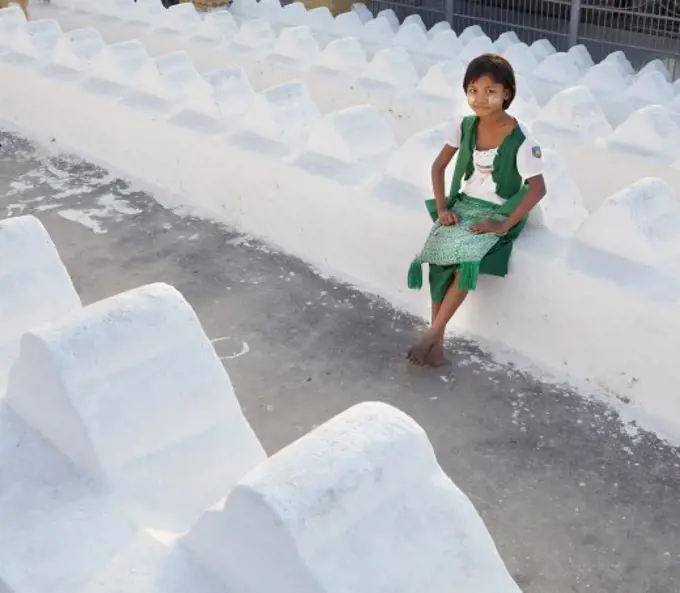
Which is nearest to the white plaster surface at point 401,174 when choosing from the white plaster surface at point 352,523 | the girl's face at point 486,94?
the girl's face at point 486,94

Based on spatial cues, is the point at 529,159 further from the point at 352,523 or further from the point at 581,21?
the point at 581,21

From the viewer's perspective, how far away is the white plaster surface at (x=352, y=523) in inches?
62.3

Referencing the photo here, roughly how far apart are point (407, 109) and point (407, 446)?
355cm

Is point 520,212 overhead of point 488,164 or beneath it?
beneath

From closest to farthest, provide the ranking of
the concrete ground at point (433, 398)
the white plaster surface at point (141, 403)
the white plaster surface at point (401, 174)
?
the white plaster surface at point (141, 403) < the concrete ground at point (433, 398) < the white plaster surface at point (401, 174)

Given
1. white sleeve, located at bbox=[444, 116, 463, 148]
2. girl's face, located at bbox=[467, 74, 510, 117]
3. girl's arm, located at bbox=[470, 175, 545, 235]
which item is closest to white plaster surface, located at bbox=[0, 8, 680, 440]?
girl's arm, located at bbox=[470, 175, 545, 235]

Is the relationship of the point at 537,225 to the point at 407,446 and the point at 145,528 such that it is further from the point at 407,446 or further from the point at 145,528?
the point at 145,528

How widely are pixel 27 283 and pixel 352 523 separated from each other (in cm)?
140

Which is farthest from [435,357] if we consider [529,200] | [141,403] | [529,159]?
[141,403]

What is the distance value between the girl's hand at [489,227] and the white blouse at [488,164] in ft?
0.37

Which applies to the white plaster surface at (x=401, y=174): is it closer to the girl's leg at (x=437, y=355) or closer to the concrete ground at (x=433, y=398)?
the concrete ground at (x=433, y=398)

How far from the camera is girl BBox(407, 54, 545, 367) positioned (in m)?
3.01

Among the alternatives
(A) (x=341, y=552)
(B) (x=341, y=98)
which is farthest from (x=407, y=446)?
(B) (x=341, y=98)

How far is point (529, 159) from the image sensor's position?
3.01m
